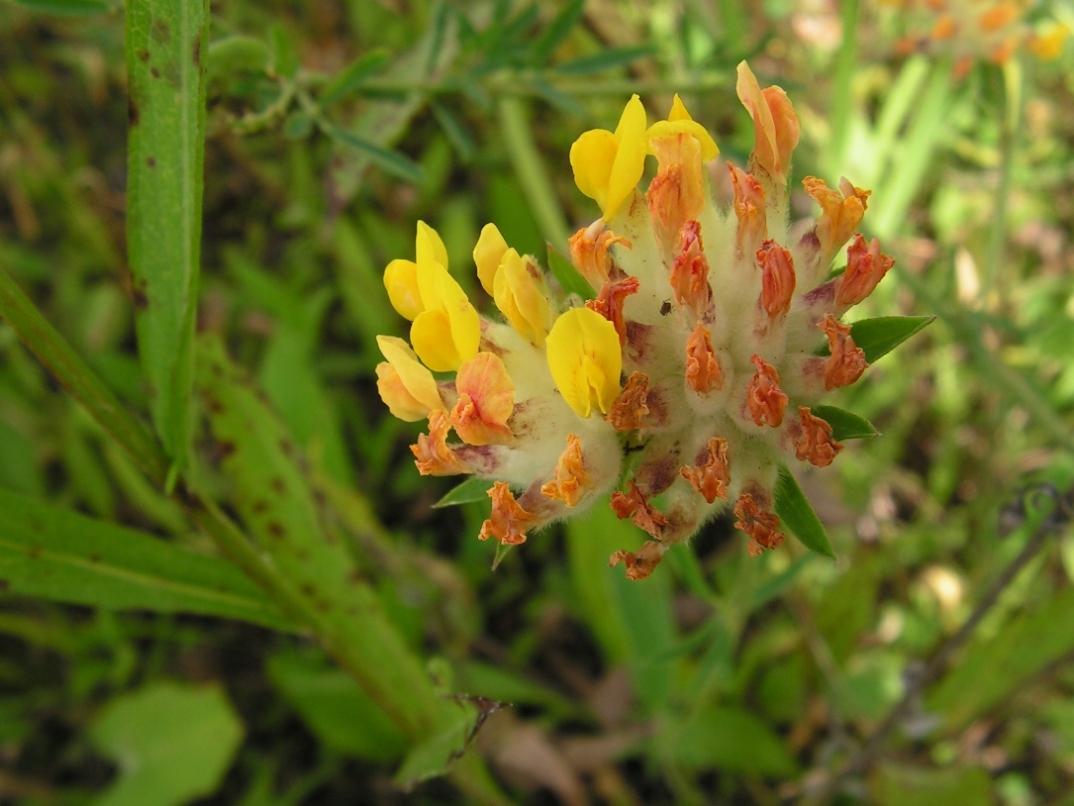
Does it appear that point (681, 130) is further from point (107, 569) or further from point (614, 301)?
point (107, 569)

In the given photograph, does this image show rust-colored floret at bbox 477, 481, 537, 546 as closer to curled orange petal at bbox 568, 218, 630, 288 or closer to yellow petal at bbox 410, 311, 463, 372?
yellow petal at bbox 410, 311, 463, 372

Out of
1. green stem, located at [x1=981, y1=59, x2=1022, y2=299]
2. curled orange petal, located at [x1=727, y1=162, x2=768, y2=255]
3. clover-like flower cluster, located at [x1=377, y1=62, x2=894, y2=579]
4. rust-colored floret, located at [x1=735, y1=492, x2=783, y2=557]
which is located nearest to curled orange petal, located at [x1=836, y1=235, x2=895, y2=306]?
clover-like flower cluster, located at [x1=377, y1=62, x2=894, y2=579]

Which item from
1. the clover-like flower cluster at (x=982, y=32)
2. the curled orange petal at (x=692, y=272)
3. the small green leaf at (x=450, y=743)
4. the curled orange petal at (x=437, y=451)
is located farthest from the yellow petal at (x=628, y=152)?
the clover-like flower cluster at (x=982, y=32)

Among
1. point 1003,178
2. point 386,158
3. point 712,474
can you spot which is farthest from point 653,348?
point 1003,178

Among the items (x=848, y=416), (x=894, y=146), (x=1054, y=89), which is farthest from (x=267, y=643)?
(x=1054, y=89)

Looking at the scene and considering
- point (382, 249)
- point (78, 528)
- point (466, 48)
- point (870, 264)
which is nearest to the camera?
point (870, 264)

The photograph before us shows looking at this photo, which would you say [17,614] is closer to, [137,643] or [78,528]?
[137,643]
